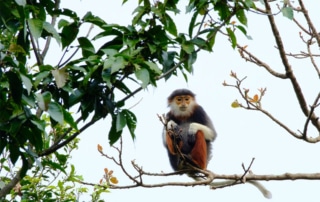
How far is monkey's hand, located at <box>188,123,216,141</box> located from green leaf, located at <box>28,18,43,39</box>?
3.64 m

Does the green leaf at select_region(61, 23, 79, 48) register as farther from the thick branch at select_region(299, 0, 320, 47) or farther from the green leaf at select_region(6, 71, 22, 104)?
the thick branch at select_region(299, 0, 320, 47)

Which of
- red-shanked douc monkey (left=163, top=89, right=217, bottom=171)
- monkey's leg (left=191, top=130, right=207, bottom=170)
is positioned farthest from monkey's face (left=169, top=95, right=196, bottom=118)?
monkey's leg (left=191, top=130, right=207, bottom=170)

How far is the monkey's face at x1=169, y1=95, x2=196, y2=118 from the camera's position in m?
6.48

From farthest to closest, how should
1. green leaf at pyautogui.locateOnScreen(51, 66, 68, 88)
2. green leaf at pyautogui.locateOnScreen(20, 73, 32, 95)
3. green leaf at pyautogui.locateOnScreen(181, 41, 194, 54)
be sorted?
green leaf at pyautogui.locateOnScreen(181, 41, 194, 54) → green leaf at pyautogui.locateOnScreen(51, 66, 68, 88) → green leaf at pyautogui.locateOnScreen(20, 73, 32, 95)

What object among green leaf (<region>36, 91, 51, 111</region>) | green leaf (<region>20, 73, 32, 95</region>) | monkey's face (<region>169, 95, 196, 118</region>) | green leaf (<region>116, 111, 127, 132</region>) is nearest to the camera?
green leaf (<region>20, 73, 32, 95</region>)

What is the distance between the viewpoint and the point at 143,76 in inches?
104

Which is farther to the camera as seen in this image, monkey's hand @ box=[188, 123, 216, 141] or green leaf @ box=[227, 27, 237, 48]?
monkey's hand @ box=[188, 123, 216, 141]

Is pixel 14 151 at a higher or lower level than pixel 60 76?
lower

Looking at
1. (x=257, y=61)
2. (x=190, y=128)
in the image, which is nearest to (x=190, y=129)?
(x=190, y=128)

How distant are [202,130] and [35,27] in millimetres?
3736

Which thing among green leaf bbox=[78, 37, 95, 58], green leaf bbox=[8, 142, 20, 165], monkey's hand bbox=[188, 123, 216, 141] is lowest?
green leaf bbox=[8, 142, 20, 165]

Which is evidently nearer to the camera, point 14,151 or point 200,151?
point 14,151

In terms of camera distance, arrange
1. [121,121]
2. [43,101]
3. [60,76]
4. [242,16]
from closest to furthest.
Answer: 1. [43,101]
2. [60,76]
3. [121,121]
4. [242,16]

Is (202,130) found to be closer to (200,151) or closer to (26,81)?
(200,151)
